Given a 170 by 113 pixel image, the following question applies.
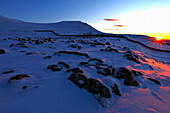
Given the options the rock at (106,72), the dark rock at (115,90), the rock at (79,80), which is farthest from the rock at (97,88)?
the rock at (106,72)

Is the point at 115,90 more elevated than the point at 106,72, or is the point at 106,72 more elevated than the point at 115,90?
the point at 106,72

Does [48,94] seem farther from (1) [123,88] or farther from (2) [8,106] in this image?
(1) [123,88]

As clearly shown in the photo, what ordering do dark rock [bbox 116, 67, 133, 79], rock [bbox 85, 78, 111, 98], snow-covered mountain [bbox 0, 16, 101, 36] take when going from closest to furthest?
rock [bbox 85, 78, 111, 98]
dark rock [bbox 116, 67, 133, 79]
snow-covered mountain [bbox 0, 16, 101, 36]

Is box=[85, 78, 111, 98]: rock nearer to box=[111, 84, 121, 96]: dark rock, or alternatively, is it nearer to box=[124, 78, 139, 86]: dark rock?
box=[111, 84, 121, 96]: dark rock

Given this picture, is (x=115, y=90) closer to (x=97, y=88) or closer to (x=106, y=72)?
(x=97, y=88)

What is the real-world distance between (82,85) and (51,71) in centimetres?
116

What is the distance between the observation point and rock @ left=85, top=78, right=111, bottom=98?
185cm

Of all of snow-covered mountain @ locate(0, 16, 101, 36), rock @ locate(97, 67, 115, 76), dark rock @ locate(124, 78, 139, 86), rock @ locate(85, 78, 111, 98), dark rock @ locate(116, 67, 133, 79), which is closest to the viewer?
rock @ locate(85, 78, 111, 98)

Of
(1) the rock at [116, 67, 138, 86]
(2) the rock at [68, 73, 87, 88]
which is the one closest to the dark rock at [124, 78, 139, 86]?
(1) the rock at [116, 67, 138, 86]

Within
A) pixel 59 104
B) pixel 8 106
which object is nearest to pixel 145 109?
pixel 59 104

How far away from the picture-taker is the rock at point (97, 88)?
1.85 meters

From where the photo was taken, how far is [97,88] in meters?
1.90

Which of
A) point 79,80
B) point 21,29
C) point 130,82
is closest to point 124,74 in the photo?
point 130,82

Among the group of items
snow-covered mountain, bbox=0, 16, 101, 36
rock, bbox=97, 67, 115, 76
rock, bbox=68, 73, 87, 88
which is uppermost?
snow-covered mountain, bbox=0, 16, 101, 36
